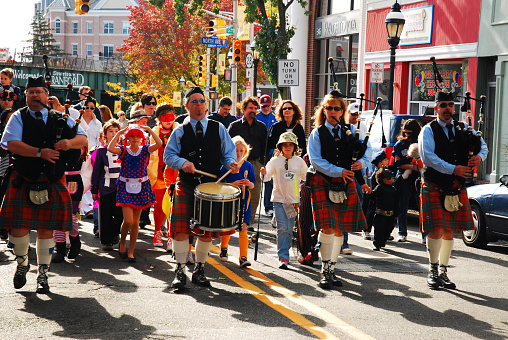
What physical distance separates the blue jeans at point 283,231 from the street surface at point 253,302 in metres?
0.22

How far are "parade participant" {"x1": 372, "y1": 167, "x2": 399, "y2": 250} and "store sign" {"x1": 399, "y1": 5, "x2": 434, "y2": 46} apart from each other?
1137cm

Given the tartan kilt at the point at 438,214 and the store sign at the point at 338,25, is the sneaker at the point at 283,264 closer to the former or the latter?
the tartan kilt at the point at 438,214

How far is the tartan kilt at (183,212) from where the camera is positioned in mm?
6926

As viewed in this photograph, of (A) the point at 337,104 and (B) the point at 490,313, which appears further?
(A) the point at 337,104

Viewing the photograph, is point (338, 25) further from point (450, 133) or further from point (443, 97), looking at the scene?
point (450, 133)

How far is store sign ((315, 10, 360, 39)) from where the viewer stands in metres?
25.3

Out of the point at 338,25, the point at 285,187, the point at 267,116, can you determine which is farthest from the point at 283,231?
the point at 338,25

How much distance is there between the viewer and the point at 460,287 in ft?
24.3

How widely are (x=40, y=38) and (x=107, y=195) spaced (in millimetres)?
86728

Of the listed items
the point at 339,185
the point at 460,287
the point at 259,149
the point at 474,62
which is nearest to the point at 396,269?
the point at 460,287

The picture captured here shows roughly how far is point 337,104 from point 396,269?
7.80 ft

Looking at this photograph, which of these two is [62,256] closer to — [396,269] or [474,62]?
[396,269]

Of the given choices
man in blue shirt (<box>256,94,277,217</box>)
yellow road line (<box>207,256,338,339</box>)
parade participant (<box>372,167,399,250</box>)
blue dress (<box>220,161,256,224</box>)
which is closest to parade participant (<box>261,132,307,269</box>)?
blue dress (<box>220,161,256,224</box>)

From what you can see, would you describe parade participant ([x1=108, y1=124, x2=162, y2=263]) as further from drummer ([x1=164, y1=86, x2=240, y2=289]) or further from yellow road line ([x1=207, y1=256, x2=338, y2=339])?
drummer ([x1=164, y1=86, x2=240, y2=289])
